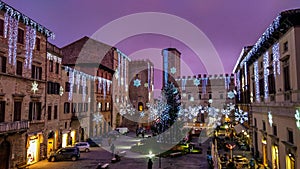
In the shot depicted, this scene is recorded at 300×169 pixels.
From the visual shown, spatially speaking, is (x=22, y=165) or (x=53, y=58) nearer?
(x=22, y=165)

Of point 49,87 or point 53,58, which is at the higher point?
point 53,58

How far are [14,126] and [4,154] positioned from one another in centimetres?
257

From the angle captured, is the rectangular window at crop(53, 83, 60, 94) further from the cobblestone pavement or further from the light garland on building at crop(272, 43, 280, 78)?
the light garland on building at crop(272, 43, 280, 78)

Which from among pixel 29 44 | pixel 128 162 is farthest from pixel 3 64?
pixel 128 162

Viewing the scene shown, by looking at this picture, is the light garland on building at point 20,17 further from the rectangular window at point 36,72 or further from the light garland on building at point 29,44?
the rectangular window at point 36,72

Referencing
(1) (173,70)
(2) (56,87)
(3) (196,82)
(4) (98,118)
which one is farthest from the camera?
(1) (173,70)

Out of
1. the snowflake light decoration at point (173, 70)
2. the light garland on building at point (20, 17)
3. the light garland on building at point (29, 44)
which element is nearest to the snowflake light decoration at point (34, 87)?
the light garland on building at point (29, 44)

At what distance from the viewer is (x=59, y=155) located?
2747cm

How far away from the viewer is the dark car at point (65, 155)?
89.5 ft

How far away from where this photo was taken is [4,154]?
21.8m

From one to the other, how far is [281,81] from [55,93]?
24.6 meters

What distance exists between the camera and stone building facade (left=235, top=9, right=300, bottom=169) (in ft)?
52.4

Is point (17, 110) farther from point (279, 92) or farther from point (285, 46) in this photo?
point (285, 46)

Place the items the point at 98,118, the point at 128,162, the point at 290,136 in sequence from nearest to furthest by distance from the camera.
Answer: the point at 290,136 < the point at 128,162 < the point at 98,118
